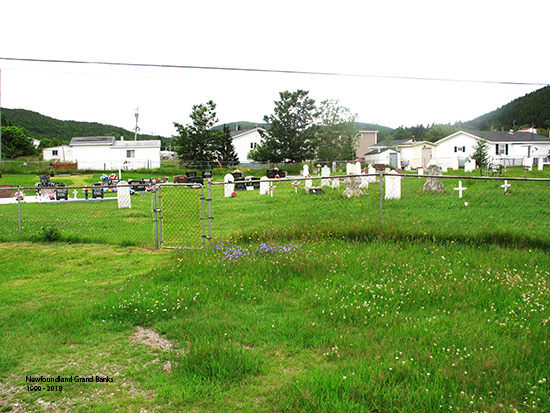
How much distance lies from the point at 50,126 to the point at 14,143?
46792mm

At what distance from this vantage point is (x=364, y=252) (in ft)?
24.2

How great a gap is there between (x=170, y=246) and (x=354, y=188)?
8.74 metres

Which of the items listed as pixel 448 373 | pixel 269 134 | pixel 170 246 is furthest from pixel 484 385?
pixel 269 134

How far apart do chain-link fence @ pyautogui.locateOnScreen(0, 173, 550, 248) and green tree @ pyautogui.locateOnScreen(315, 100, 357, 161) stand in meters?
33.9

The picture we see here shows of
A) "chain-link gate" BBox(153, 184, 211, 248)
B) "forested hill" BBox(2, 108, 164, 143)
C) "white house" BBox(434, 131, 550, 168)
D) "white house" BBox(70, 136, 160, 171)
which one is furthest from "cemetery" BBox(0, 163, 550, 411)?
"forested hill" BBox(2, 108, 164, 143)

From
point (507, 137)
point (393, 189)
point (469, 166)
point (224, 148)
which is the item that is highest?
point (507, 137)

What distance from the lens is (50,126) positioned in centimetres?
11119

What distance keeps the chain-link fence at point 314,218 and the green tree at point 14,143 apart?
56.3 meters

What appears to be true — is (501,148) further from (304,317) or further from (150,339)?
(150,339)

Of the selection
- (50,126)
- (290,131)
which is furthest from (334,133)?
(50,126)

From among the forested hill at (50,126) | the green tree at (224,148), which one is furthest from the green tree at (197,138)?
A: the forested hill at (50,126)

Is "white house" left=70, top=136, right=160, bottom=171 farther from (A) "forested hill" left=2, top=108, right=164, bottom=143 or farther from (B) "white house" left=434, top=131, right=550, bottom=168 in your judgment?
(A) "forested hill" left=2, top=108, right=164, bottom=143

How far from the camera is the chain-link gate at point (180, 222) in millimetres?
9562

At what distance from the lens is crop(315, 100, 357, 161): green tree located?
53250 millimetres
